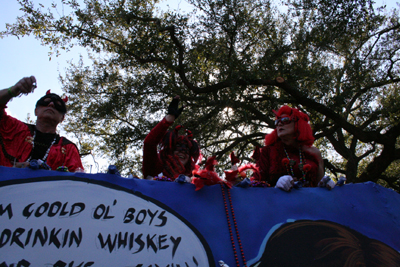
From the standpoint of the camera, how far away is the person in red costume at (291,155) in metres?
2.49

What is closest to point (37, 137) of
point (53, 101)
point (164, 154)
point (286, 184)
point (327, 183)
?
point (53, 101)

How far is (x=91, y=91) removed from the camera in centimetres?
753

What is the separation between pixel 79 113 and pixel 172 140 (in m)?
5.95

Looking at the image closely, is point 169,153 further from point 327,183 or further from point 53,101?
point 327,183

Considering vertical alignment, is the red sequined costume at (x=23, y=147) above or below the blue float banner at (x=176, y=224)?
above

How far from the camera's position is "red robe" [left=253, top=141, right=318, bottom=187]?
249 centimetres

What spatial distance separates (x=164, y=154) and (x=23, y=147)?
3.49ft

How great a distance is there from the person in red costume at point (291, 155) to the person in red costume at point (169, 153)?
0.59 meters

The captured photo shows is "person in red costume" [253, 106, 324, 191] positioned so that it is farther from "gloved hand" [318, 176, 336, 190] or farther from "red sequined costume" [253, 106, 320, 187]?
"gloved hand" [318, 176, 336, 190]

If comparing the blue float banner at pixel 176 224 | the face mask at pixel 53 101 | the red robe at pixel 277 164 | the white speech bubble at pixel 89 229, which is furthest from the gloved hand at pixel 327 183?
the face mask at pixel 53 101

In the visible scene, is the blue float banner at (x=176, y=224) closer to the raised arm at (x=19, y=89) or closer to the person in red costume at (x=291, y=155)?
the person in red costume at (x=291, y=155)

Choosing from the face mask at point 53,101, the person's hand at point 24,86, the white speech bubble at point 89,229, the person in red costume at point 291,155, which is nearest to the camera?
the white speech bubble at point 89,229

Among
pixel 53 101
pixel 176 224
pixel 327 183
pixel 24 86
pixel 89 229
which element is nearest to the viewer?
pixel 89 229

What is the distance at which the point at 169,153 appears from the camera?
2.68 m
